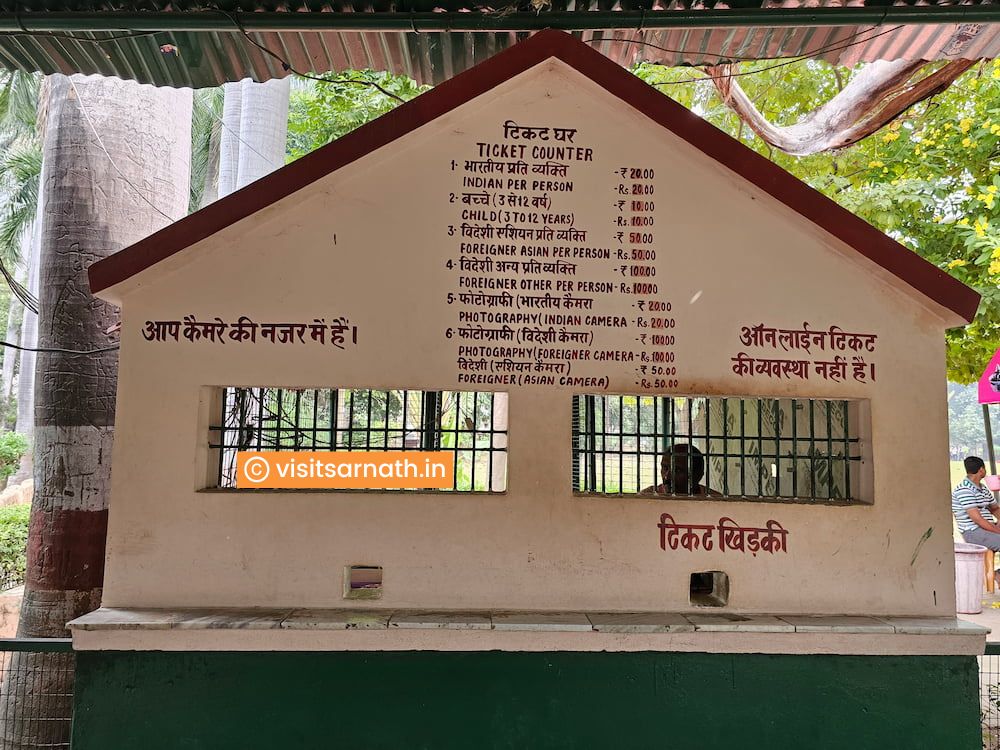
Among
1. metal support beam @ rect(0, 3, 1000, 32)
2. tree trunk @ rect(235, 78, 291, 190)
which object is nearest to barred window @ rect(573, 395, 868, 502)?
metal support beam @ rect(0, 3, 1000, 32)

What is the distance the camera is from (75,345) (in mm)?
5035

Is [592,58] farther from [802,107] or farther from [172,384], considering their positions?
[802,107]

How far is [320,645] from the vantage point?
365 cm

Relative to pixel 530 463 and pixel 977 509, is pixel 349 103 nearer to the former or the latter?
pixel 530 463

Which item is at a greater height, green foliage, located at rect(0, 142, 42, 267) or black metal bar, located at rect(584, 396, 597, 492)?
green foliage, located at rect(0, 142, 42, 267)

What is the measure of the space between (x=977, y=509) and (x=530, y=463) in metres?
7.96

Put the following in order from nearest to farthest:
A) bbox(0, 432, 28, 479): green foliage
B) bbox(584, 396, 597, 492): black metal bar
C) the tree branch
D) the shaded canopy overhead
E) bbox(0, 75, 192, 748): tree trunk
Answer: the shaded canopy overhead < bbox(584, 396, 597, 492): black metal bar < bbox(0, 75, 192, 748): tree trunk < the tree branch < bbox(0, 432, 28, 479): green foliage

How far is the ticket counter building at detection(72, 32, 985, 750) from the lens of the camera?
3744mm

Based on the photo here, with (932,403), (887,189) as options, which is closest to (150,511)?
(932,403)

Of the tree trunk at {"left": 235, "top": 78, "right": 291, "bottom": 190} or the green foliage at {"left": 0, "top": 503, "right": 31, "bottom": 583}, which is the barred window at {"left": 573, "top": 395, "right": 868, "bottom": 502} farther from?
the green foliage at {"left": 0, "top": 503, "right": 31, "bottom": 583}

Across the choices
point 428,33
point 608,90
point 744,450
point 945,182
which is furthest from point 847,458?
point 945,182

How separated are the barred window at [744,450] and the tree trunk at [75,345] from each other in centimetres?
338

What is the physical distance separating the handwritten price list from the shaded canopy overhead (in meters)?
0.75

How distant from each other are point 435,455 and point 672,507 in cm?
135
